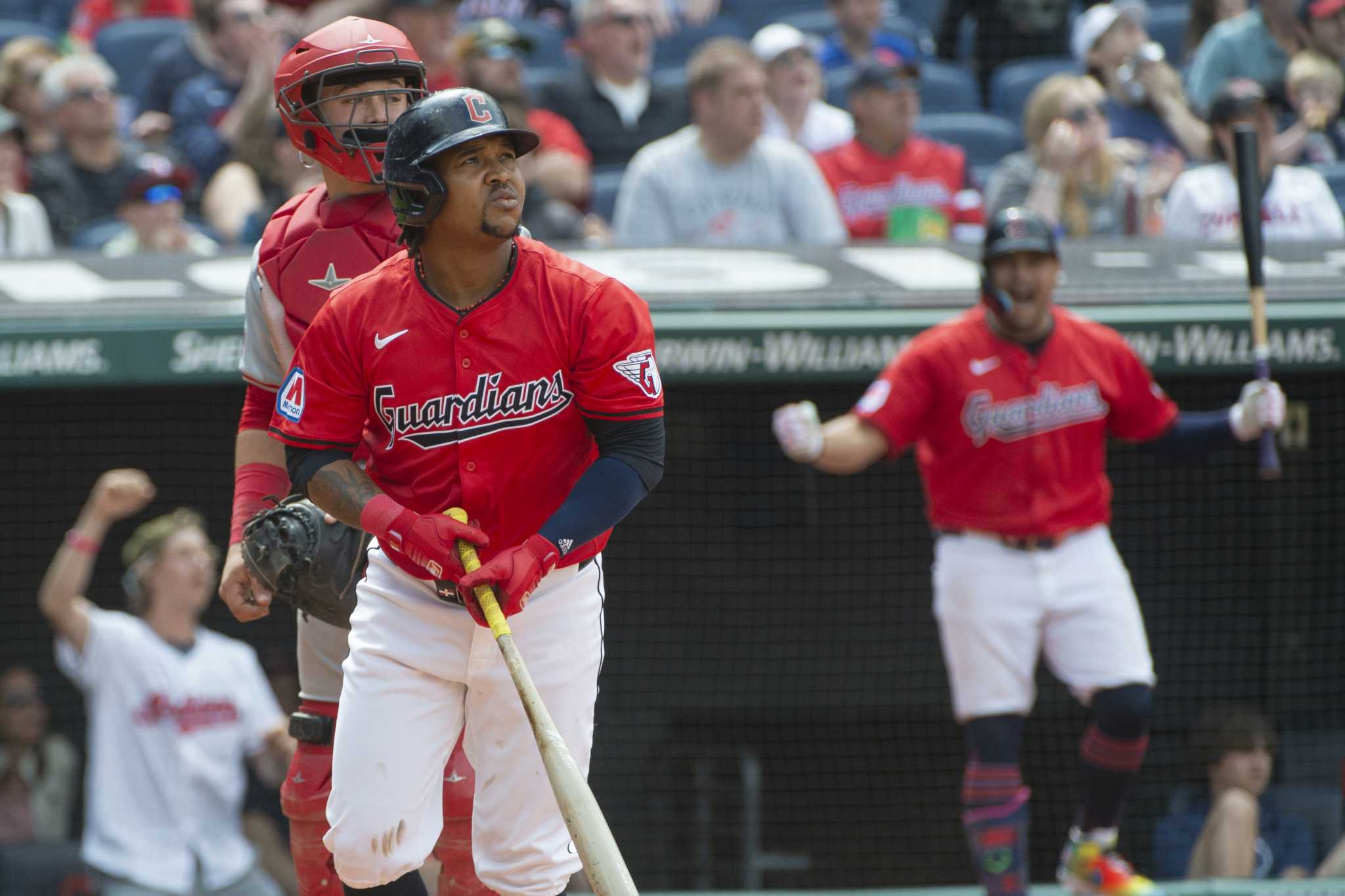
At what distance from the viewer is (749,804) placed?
5.89 meters

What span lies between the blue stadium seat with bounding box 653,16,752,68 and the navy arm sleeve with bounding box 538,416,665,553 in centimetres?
541

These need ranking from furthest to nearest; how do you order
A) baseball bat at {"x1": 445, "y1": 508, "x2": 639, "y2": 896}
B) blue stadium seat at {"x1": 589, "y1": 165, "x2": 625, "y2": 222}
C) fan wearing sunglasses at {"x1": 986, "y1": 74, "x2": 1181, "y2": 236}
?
blue stadium seat at {"x1": 589, "y1": 165, "x2": 625, "y2": 222} → fan wearing sunglasses at {"x1": 986, "y1": 74, "x2": 1181, "y2": 236} → baseball bat at {"x1": 445, "y1": 508, "x2": 639, "y2": 896}

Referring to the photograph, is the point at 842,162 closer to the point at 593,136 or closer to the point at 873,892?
the point at 593,136

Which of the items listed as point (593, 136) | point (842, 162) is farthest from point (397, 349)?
point (593, 136)

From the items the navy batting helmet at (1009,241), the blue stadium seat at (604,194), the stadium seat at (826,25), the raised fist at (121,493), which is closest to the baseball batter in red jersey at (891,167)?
the blue stadium seat at (604,194)

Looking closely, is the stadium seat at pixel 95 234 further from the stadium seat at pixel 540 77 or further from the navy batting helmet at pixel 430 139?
the navy batting helmet at pixel 430 139

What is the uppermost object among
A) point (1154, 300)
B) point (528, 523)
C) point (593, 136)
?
point (593, 136)

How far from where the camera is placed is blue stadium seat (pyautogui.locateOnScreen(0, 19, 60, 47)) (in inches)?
313

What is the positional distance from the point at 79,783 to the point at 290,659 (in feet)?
2.75

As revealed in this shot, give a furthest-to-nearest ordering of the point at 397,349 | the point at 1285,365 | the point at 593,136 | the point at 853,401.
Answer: the point at 593,136 → the point at 853,401 → the point at 1285,365 → the point at 397,349

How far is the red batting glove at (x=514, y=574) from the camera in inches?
106

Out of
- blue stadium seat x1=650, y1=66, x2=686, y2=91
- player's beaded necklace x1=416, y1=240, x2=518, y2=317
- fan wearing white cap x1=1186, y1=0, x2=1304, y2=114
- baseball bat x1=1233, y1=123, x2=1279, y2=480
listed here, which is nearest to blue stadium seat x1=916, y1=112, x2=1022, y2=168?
fan wearing white cap x1=1186, y1=0, x2=1304, y2=114

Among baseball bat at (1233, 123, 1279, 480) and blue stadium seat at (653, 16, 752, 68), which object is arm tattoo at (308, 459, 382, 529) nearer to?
baseball bat at (1233, 123, 1279, 480)

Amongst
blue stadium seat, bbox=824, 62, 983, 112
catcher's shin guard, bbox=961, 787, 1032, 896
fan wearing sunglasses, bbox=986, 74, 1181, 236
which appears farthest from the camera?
blue stadium seat, bbox=824, 62, 983, 112
